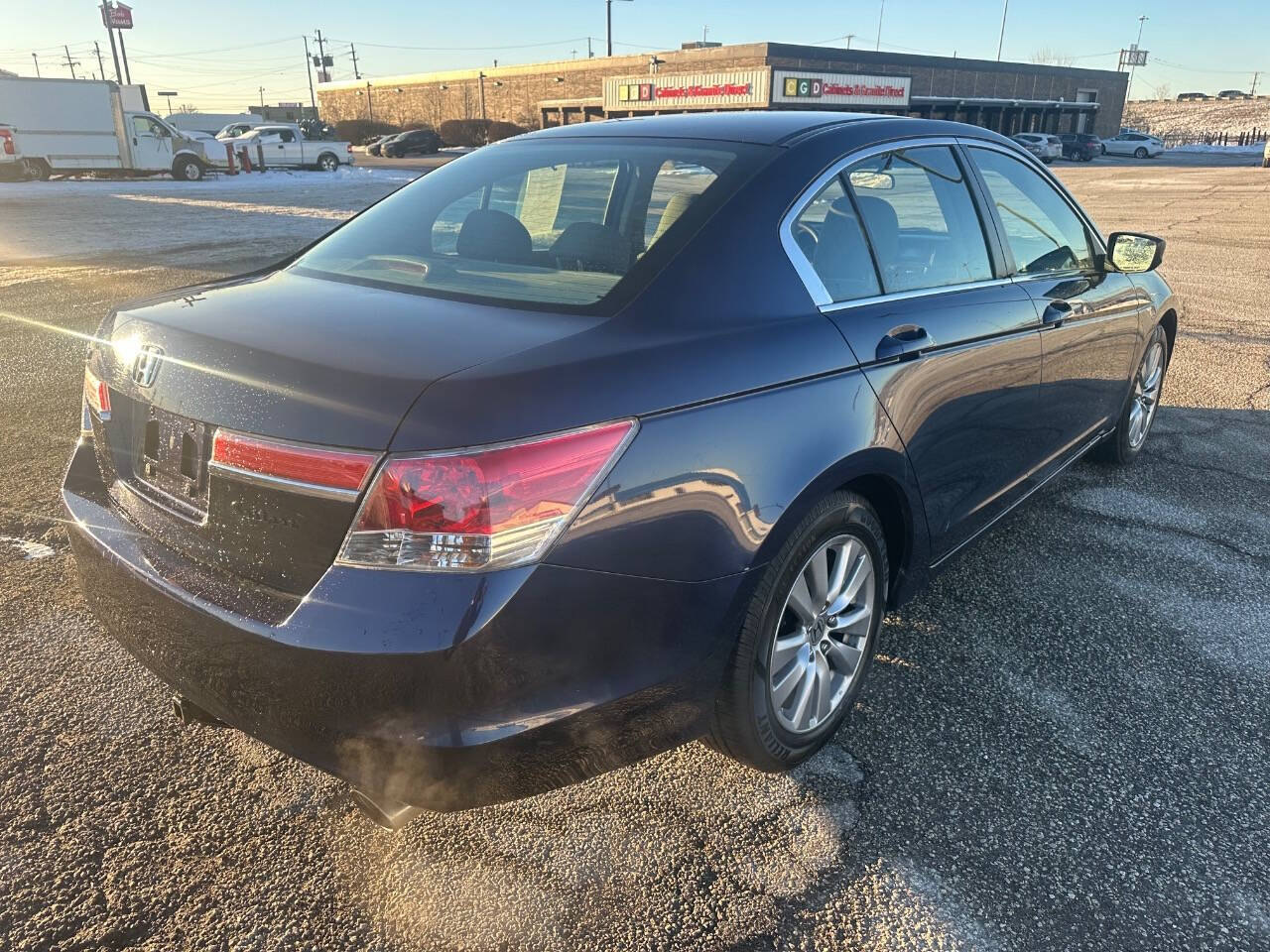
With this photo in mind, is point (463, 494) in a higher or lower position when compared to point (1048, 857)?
higher

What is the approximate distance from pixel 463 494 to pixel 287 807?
123cm

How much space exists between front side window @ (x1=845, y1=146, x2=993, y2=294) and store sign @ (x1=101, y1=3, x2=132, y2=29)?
77718 millimetres

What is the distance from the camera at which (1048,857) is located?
220 cm

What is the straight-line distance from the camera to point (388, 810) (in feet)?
5.87

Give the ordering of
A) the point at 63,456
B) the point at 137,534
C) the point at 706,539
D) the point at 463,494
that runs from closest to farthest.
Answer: the point at 463,494, the point at 706,539, the point at 137,534, the point at 63,456

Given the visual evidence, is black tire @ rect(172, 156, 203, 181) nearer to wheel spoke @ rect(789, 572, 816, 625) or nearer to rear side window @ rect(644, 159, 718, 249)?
rear side window @ rect(644, 159, 718, 249)

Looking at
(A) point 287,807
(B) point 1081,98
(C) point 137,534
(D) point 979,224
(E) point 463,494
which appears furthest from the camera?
(B) point 1081,98

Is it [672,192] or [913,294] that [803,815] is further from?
[672,192]

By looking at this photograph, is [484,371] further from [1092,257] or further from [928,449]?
[1092,257]

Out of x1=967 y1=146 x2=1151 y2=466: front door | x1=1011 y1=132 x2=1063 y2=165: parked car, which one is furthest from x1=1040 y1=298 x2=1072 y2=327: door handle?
x1=1011 y1=132 x2=1063 y2=165: parked car

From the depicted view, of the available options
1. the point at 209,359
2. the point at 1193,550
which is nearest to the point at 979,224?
the point at 1193,550

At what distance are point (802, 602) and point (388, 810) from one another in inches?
44.0

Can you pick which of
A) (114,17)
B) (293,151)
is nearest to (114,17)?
(114,17)

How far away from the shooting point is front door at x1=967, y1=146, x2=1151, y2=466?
3359mm
